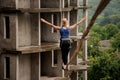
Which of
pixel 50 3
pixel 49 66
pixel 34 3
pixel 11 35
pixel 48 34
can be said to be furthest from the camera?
pixel 49 66

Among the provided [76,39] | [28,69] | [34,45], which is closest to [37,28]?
[34,45]

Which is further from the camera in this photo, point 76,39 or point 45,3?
point 76,39

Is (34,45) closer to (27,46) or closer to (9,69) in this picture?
(27,46)

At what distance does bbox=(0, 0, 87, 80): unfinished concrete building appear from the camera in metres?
19.9

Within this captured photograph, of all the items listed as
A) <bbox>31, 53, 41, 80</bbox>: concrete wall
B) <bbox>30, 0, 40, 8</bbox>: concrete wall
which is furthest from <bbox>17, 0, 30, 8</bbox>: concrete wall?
<bbox>31, 53, 41, 80</bbox>: concrete wall

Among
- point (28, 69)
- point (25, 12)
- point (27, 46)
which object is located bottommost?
point (28, 69)

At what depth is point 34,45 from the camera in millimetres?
21250

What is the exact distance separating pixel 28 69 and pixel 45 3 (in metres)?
4.25

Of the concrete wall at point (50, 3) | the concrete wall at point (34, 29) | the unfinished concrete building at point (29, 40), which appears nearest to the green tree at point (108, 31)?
the unfinished concrete building at point (29, 40)

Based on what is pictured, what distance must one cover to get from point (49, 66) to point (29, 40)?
2584 mm

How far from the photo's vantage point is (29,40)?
2152 cm

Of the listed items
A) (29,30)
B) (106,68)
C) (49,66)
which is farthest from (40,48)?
(106,68)

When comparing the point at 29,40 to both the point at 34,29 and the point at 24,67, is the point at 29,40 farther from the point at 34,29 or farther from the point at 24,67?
the point at 24,67

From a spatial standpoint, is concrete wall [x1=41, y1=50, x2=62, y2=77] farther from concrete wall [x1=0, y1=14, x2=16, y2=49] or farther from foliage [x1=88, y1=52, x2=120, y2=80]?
foliage [x1=88, y1=52, x2=120, y2=80]
